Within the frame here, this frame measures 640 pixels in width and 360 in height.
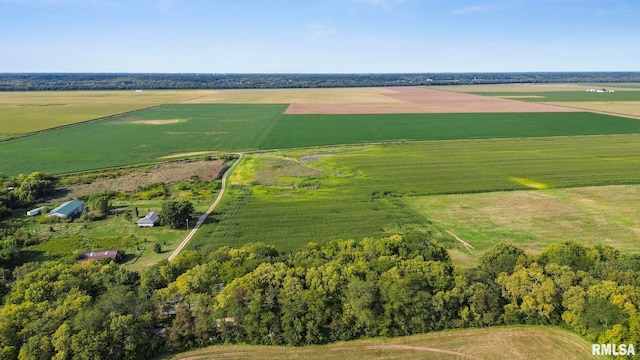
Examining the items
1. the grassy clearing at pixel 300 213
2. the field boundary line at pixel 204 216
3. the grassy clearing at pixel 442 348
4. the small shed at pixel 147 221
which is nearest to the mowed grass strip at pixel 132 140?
the field boundary line at pixel 204 216

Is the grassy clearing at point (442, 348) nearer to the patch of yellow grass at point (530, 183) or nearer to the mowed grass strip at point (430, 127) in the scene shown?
the patch of yellow grass at point (530, 183)

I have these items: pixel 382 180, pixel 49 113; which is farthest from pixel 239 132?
pixel 49 113

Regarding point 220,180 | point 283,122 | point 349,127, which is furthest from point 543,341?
point 283,122

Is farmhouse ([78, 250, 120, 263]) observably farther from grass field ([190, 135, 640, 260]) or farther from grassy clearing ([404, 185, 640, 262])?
grassy clearing ([404, 185, 640, 262])

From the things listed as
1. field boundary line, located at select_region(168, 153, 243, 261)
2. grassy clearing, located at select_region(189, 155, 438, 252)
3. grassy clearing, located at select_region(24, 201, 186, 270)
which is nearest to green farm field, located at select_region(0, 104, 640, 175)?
field boundary line, located at select_region(168, 153, 243, 261)

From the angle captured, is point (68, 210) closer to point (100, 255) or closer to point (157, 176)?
point (100, 255)
